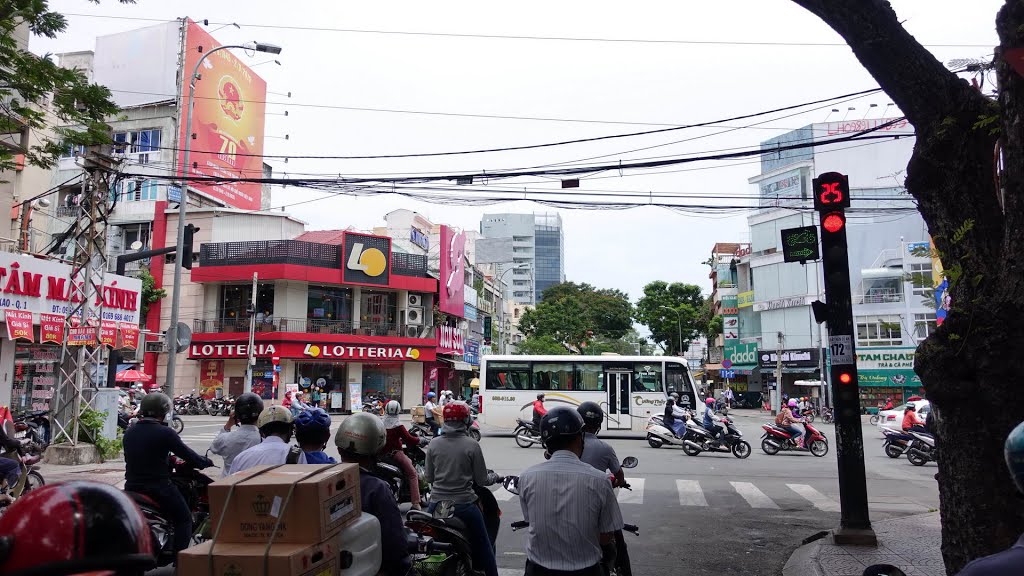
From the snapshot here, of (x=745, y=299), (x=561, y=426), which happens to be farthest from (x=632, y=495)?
(x=745, y=299)

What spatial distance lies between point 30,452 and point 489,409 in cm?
1664

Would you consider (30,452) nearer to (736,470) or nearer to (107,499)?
(107,499)

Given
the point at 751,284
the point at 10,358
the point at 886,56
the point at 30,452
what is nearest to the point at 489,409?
the point at 10,358

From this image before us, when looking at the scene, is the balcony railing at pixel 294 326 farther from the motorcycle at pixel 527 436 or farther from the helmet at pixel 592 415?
the helmet at pixel 592 415

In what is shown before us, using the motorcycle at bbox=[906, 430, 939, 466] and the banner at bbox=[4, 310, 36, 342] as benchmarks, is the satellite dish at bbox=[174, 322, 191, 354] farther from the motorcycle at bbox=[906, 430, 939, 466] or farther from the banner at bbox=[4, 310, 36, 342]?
the motorcycle at bbox=[906, 430, 939, 466]

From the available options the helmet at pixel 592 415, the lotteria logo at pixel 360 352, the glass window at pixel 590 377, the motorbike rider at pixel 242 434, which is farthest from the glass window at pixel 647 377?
the motorbike rider at pixel 242 434

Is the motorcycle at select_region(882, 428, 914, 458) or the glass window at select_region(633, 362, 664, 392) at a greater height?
the glass window at select_region(633, 362, 664, 392)

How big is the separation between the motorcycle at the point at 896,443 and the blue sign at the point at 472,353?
1354 inches

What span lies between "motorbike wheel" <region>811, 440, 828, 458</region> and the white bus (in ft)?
18.2

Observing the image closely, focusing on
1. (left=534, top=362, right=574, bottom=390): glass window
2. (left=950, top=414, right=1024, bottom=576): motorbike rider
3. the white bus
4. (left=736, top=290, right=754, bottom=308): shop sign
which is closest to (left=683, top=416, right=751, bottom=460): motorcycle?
the white bus

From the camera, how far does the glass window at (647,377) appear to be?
80.6 feet

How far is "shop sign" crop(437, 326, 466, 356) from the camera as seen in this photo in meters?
44.0

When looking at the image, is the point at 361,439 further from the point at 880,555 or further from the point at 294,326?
the point at 294,326

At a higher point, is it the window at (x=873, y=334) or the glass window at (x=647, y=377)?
the window at (x=873, y=334)
